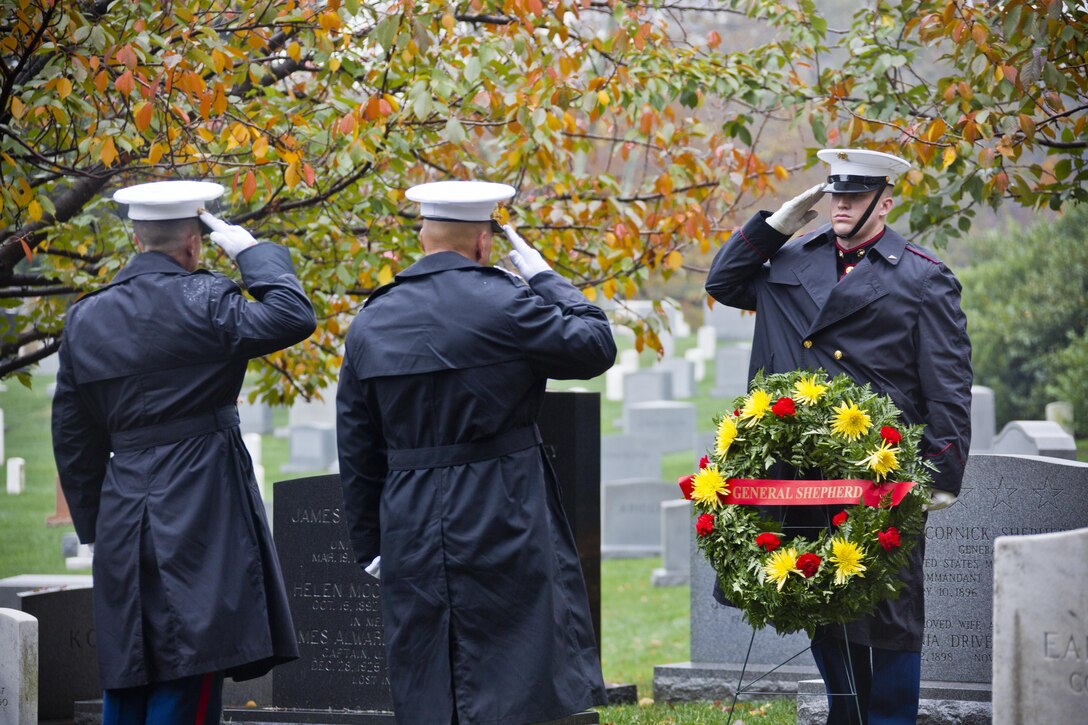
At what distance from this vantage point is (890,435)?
4477mm

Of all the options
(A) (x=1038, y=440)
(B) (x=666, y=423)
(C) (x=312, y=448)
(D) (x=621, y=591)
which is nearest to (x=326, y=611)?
(A) (x=1038, y=440)

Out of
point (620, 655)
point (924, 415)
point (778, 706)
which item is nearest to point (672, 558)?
point (620, 655)

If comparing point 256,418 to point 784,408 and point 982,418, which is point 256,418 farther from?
point 784,408

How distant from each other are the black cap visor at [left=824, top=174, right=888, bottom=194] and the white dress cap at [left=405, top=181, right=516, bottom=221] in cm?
135

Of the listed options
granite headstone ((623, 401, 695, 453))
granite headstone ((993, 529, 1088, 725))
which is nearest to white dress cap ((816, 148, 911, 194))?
granite headstone ((993, 529, 1088, 725))

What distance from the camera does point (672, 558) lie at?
46.5 ft

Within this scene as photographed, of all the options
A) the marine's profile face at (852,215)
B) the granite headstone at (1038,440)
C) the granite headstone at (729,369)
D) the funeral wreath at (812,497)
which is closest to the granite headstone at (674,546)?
the granite headstone at (1038,440)

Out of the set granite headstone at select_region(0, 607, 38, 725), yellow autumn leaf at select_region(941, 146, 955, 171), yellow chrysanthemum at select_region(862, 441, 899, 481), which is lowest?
granite headstone at select_region(0, 607, 38, 725)

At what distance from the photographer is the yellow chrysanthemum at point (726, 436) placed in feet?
15.4

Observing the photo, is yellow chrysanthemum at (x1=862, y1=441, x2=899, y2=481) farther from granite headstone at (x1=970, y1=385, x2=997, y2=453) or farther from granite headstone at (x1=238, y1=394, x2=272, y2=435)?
granite headstone at (x1=238, y1=394, x2=272, y2=435)

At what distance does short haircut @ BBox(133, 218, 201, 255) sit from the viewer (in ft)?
15.7

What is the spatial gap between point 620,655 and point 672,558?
9.17 feet

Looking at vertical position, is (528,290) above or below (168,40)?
below

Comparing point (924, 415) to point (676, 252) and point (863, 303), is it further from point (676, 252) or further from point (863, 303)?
point (676, 252)
